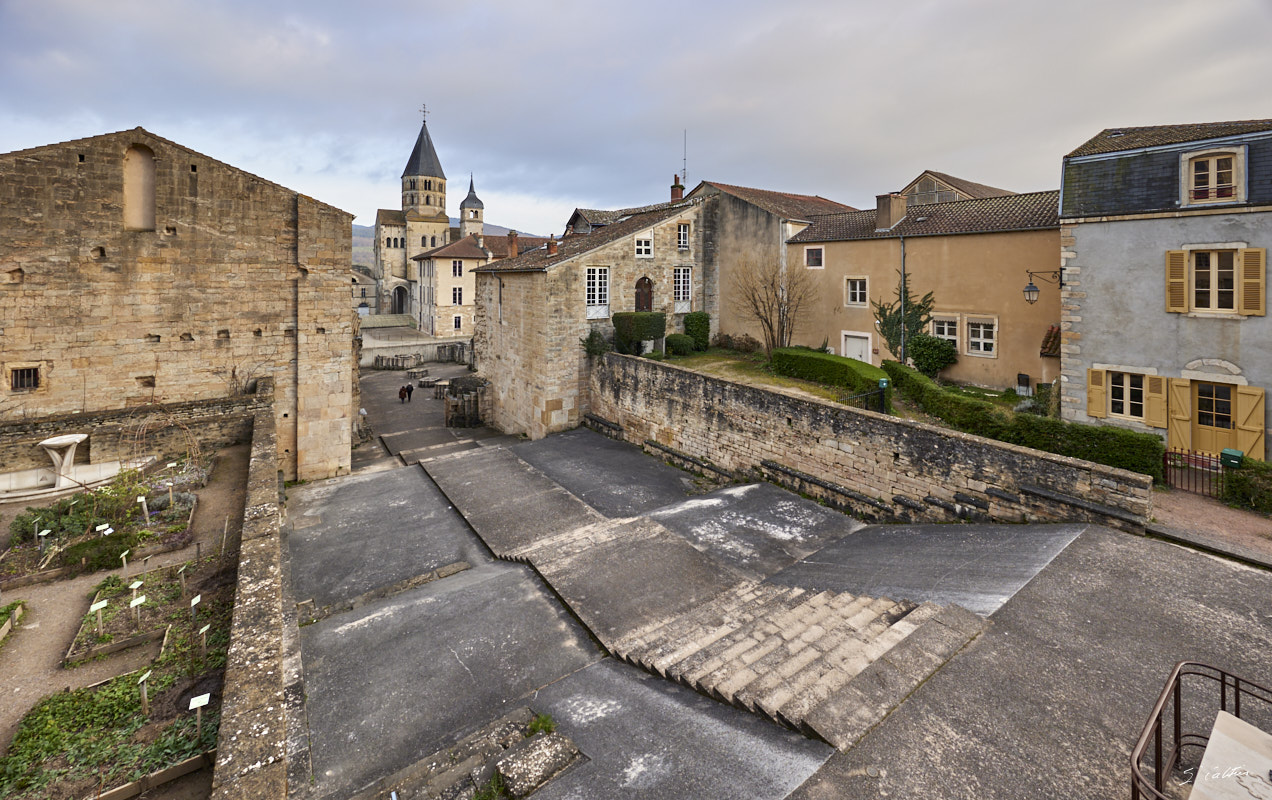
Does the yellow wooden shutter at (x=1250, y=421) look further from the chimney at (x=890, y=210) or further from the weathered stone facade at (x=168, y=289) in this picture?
the weathered stone facade at (x=168, y=289)

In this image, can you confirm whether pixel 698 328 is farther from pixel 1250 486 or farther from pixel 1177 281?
pixel 1250 486

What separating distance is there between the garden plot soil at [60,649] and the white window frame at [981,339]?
1875cm

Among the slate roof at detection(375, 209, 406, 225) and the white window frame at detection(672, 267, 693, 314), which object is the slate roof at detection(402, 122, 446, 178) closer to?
the slate roof at detection(375, 209, 406, 225)


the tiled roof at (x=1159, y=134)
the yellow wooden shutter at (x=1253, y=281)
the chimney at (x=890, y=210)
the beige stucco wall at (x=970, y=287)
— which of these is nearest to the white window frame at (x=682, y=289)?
the beige stucco wall at (x=970, y=287)

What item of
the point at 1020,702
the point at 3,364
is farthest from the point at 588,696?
the point at 3,364

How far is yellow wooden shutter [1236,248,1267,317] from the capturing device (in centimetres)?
1061

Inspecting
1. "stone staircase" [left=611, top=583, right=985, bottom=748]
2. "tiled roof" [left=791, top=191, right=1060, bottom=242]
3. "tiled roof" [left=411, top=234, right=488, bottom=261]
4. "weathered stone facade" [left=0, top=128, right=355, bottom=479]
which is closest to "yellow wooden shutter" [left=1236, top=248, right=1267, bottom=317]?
"tiled roof" [left=791, top=191, right=1060, bottom=242]

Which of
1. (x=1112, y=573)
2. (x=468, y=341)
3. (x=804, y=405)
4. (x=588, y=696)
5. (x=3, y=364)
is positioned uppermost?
(x=468, y=341)

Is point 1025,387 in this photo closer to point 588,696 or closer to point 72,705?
point 588,696

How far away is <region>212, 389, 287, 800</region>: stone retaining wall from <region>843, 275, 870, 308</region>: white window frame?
18.1 metres

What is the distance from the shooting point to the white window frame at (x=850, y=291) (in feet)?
63.4

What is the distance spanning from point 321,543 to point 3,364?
304 inches

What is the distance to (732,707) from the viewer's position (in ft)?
17.5

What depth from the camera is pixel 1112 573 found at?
661 cm
